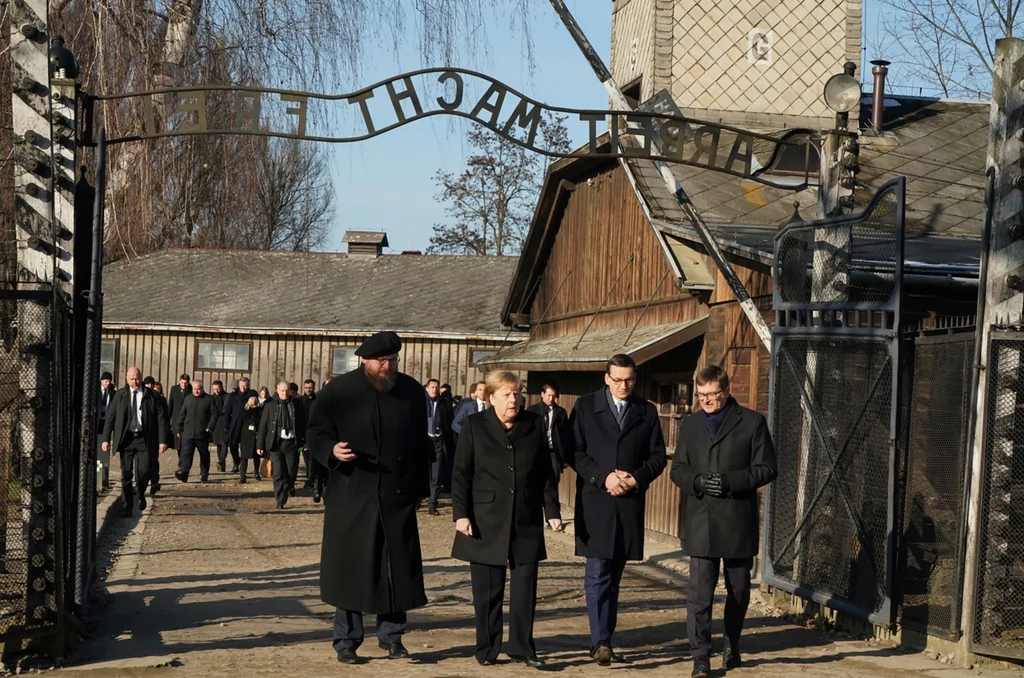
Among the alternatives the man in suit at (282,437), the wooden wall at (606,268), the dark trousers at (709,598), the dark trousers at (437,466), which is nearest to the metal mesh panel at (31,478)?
the dark trousers at (709,598)

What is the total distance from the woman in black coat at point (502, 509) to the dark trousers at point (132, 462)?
9926mm

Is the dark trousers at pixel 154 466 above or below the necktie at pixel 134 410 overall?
below

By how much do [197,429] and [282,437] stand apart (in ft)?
12.5

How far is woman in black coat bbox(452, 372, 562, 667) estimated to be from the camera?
8.73m

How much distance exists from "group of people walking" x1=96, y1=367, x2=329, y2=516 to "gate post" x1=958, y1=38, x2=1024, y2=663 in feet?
22.6

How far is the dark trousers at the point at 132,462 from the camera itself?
1792 cm

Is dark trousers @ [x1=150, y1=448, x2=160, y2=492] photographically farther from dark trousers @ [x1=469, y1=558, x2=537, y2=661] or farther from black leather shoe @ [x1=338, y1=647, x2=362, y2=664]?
dark trousers @ [x1=469, y1=558, x2=537, y2=661]

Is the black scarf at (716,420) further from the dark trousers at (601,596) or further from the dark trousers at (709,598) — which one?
the dark trousers at (601,596)

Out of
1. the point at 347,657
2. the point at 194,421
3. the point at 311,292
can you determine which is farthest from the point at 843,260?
the point at 311,292

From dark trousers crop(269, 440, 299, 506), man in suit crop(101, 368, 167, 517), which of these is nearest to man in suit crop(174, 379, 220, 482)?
dark trousers crop(269, 440, 299, 506)

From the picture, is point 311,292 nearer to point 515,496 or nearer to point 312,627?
point 312,627

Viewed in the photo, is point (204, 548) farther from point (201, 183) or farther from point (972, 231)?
point (972, 231)

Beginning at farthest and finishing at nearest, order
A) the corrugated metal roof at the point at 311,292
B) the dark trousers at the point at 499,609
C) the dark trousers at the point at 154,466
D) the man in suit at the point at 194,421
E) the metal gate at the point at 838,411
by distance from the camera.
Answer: the corrugated metal roof at the point at 311,292, the man in suit at the point at 194,421, the dark trousers at the point at 154,466, the metal gate at the point at 838,411, the dark trousers at the point at 499,609

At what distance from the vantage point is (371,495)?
8.84 metres
